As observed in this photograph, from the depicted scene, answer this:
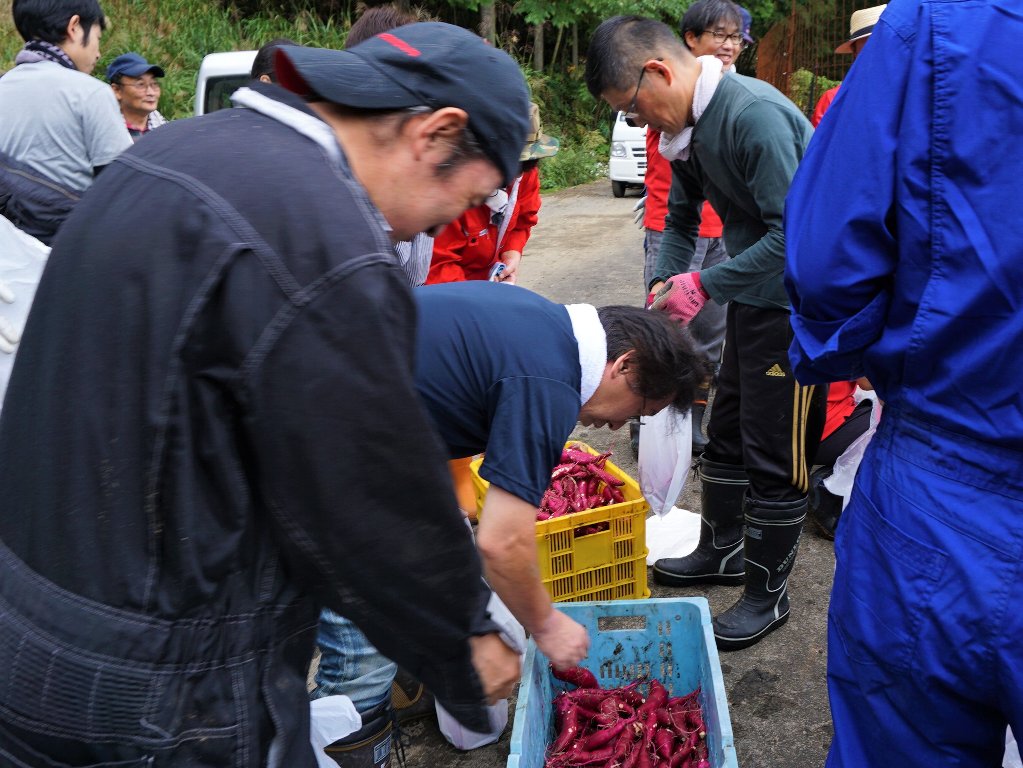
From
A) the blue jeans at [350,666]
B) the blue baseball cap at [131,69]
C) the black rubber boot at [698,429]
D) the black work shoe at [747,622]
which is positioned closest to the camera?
the blue jeans at [350,666]

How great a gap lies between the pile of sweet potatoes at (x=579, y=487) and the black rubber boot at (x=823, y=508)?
3.52ft

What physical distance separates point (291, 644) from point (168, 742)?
0.20m

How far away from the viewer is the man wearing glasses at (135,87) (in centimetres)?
625

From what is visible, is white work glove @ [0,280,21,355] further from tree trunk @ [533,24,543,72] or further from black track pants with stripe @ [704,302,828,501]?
tree trunk @ [533,24,543,72]

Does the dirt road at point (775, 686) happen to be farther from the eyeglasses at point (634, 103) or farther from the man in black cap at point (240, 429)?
the eyeglasses at point (634, 103)

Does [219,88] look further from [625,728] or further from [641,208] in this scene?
[625,728]

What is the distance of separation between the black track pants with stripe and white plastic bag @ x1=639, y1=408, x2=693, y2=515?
0.32 m

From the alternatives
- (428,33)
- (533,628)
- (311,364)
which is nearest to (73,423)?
(311,364)

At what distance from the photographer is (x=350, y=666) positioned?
232 centimetres

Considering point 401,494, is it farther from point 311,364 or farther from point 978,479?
point 978,479

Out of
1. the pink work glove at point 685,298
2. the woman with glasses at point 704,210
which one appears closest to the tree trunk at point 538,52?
the woman with glasses at point 704,210

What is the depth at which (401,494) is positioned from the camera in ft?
3.63

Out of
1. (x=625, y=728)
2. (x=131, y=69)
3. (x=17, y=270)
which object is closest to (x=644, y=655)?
(x=625, y=728)

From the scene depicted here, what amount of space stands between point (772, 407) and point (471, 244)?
152cm
